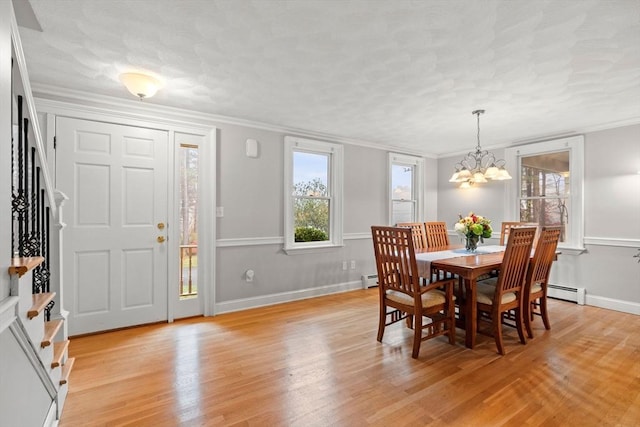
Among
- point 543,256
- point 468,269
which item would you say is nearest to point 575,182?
point 543,256

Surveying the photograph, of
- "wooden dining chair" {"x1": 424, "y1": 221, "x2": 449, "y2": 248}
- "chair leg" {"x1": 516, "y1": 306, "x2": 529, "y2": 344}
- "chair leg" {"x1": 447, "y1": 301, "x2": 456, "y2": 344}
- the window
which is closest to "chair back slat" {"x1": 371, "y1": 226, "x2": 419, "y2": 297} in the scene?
"chair leg" {"x1": 447, "y1": 301, "x2": 456, "y2": 344}

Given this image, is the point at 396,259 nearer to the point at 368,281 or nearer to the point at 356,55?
the point at 356,55

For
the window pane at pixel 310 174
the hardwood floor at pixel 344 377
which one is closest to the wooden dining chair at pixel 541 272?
the hardwood floor at pixel 344 377

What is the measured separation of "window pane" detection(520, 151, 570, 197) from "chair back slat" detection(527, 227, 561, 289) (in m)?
1.72

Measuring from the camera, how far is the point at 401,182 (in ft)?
17.9

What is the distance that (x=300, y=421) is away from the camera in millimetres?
1778

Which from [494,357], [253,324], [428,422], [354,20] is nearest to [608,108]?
[494,357]

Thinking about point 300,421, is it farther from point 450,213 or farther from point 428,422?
point 450,213

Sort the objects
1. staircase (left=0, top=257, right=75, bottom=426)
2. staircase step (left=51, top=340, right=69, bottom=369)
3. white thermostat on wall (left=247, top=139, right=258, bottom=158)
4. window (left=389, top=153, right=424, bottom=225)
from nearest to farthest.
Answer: staircase (left=0, top=257, right=75, bottom=426) < staircase step (left=51, top=340, right=69, bottom=369) < white thermostat on wall (left=247, top=139, right=258, bottom=158) < window (left=389, top=153, right=424, bottom=225)

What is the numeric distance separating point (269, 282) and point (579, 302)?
3.96 metres

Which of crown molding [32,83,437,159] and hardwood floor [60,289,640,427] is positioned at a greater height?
crown molding [32,83,437,159]

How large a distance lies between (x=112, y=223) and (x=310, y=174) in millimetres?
2438

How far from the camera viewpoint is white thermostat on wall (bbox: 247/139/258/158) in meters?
3.82

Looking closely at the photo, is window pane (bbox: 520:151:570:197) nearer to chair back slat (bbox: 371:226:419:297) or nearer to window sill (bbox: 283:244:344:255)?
window sill (bbox: 283:244:344:255)
